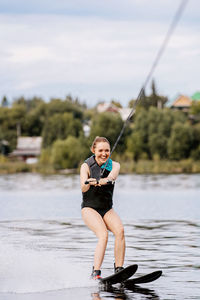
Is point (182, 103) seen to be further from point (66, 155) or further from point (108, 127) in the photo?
point (66, 155)

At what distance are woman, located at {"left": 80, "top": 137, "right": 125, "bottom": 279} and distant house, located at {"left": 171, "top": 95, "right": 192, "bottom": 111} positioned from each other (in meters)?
127

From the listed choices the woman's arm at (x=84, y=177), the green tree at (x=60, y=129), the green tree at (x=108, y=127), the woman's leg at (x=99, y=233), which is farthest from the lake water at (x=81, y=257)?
the green tree at (x=60, y=129)

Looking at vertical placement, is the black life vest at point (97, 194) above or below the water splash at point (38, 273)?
above

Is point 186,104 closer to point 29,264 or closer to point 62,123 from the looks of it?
point 62,123

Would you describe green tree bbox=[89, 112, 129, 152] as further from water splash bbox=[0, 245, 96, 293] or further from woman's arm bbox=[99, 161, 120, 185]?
woman's arm bbox=[99, 161, 120, 185]

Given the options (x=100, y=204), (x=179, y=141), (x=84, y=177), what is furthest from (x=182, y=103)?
(x=84, y=177)

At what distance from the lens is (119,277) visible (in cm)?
823

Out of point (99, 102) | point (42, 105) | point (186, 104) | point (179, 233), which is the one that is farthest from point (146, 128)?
point (99, 102)

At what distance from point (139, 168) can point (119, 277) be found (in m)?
68.4

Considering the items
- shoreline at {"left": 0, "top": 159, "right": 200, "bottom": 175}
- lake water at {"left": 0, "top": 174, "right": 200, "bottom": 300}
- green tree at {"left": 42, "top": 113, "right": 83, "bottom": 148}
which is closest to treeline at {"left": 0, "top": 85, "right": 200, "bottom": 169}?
shoreline at {"left": 0, "top": 159, "right": 200, "bottom": 175}

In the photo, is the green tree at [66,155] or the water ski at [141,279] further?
the green tree at [66,155]

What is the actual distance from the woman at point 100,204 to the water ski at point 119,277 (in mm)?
93

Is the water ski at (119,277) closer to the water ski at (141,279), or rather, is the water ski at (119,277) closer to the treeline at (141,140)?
the water ski at (141,279)

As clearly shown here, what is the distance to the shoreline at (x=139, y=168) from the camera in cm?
7625
